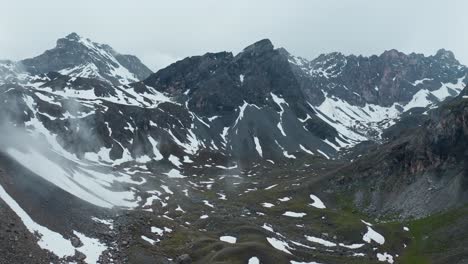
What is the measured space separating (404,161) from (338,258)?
2369 inches

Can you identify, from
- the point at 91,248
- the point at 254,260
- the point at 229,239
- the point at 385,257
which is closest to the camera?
the point at 91,248

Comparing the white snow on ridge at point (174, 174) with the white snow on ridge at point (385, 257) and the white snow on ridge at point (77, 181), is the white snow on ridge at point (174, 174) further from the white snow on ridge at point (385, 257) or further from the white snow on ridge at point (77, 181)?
the white snow on ridge at point (385, 257)

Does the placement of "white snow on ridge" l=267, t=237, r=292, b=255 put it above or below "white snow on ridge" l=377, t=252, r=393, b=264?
below

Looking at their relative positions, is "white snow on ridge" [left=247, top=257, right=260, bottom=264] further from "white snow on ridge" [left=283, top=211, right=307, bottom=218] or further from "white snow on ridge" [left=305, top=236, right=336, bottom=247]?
"white snow on ridge" [left=283, top=211, right=307, bottom=218]

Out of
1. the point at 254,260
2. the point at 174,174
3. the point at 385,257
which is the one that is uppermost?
the point at 174,174

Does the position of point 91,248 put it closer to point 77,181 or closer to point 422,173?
point 77,181

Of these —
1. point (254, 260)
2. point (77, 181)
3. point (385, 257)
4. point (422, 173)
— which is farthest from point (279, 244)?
point (422, 173)

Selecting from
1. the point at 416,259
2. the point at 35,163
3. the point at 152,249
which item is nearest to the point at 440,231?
the point at 416,259

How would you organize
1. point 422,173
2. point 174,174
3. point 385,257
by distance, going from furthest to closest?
point 174,174 < point 422,173 < point 385,257

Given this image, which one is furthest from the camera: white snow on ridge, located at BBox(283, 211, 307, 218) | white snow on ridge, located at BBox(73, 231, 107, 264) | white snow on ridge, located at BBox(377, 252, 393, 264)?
white snow on ridge, located at BBox(283, 211, 307, 218)

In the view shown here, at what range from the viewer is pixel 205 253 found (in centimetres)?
8356

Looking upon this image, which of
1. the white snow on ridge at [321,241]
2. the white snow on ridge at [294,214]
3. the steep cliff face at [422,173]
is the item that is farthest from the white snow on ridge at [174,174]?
the white snow on ridge at [321,241]

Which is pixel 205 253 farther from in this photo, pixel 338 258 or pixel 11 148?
pixel 11 148

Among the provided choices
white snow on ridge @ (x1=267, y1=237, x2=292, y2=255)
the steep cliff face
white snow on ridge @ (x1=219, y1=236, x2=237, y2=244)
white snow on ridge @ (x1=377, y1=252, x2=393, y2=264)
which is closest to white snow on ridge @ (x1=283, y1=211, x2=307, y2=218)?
the steep cliff face
